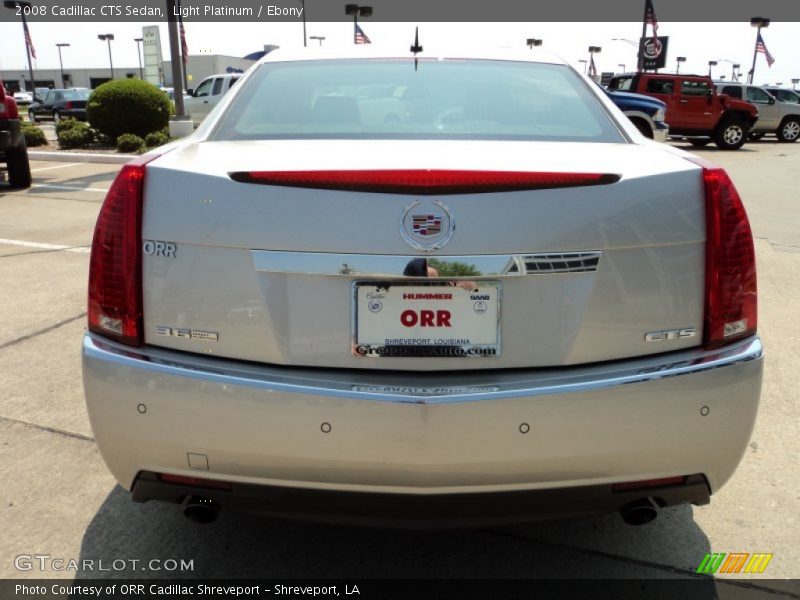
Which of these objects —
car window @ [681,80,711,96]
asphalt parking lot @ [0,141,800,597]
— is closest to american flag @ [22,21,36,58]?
car window @ [681,80,711,96]

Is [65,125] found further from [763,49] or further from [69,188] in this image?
[763,49]

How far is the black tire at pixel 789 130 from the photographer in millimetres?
24125

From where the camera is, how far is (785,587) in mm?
2229

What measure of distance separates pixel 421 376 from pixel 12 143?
1065cm

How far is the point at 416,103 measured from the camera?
8.49 ft

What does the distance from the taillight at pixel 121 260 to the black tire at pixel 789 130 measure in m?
26.7

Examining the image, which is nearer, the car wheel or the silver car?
the silver car

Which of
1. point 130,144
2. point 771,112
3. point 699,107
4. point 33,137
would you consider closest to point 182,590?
point 130,144

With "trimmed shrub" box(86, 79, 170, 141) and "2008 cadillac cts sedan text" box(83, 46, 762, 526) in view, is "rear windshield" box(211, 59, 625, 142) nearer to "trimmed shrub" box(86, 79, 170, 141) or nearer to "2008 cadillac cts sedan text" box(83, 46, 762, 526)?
"2008 cadillac cts sedan text" box(83, 46, 762, 526)

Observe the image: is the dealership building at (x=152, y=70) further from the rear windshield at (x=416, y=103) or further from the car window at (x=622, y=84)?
the car window at (x=622, y=84)

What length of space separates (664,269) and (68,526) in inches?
85.7

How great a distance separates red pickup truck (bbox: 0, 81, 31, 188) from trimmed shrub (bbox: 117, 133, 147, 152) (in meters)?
4.58

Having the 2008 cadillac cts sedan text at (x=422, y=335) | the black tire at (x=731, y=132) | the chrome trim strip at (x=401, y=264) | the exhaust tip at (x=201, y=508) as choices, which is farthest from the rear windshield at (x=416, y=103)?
the black tire at (x=731, y=132)

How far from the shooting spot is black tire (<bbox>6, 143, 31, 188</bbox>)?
10.7 meters
